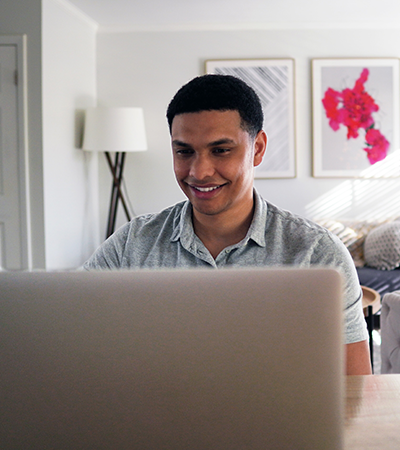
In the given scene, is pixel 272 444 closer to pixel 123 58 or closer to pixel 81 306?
pixel 81 306

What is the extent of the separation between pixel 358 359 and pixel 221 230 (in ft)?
1.48

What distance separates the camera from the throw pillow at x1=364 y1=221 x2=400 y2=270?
4.03 metres

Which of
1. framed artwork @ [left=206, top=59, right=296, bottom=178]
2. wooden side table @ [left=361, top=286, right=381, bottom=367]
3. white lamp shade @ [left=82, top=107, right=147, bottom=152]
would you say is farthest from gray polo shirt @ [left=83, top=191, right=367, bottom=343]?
framed artwork @ [left=206, top=59, right=296, bottom=178]

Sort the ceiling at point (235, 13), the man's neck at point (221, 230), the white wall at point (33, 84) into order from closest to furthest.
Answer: the man's neck at point (221, 230)
the white wall at point (33, 84)
the ceiling at point (235, 13)

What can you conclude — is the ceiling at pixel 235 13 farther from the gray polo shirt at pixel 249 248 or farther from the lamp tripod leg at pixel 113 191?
the gray polo shirt at pixel 249 248

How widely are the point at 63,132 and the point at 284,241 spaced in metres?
3.26

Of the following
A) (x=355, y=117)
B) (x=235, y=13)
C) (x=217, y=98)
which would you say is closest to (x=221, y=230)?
(x=217, y=98)

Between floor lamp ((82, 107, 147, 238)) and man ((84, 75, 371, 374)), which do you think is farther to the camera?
floor lamp ((82, 107, 147, 238))

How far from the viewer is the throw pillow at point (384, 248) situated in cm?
403

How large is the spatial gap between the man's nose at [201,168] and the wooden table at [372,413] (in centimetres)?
53

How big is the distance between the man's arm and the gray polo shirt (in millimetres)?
18

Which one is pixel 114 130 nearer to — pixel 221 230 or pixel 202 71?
pixel 202 71

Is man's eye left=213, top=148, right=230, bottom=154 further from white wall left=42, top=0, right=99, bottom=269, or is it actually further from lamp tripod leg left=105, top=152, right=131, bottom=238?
lamp tripod leg left=105, top=152, right=131, bottom=238

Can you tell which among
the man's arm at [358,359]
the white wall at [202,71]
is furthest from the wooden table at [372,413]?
the white wall at [202,71]
